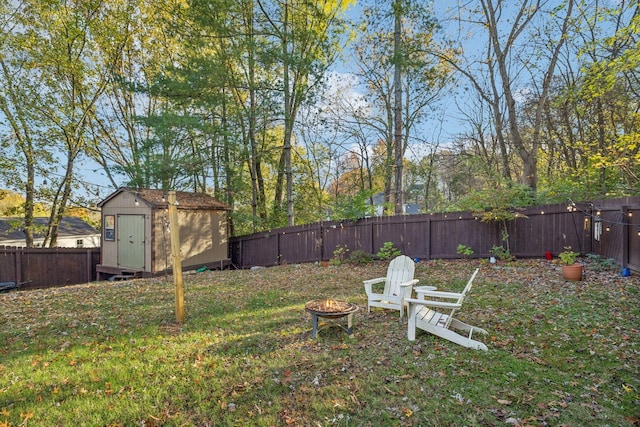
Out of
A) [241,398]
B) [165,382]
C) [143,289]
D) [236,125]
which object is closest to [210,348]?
[165,382]

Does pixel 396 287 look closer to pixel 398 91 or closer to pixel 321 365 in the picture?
pixel 321 365

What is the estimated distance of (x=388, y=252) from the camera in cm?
911

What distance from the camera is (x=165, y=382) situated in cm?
294

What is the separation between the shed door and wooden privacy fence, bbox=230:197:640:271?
3.79 m

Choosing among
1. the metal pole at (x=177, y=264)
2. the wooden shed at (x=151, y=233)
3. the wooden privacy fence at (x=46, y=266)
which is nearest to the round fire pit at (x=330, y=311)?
the metal pole at (x=177, y=264)

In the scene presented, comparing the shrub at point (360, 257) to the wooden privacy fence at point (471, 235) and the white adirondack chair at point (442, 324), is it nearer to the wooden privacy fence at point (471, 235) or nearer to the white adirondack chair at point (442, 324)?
the wooden privacy fence at point (471, 235)

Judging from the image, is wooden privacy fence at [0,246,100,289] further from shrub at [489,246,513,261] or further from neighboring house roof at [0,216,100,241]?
shrub at [489,246,513,261]

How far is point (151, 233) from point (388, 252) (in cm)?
706

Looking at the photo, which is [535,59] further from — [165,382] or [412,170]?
[165,382]

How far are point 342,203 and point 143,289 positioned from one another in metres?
5.95

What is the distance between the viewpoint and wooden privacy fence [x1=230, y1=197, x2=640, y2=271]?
20.5 ft

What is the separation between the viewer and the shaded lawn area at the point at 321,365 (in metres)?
2.45

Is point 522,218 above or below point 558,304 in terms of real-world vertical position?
above

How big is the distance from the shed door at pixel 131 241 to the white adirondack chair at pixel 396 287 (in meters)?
7.95
